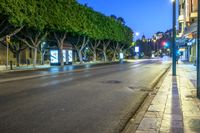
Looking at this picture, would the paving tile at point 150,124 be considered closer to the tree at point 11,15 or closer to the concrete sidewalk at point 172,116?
the concrete sidewalk at point 172,116

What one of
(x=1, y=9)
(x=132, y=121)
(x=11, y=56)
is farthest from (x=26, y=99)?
(x=11, y=56)

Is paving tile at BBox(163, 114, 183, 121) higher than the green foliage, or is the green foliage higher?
the green foliage

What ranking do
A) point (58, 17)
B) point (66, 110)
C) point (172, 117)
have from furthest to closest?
point (58, 17) → point (66, 110) → point (172, 117)

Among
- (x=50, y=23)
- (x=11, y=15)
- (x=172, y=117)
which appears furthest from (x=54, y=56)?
(x=172, y=117)

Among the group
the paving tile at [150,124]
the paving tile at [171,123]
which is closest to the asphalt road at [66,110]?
the paving tile at [150,124]

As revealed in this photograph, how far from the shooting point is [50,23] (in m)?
48.1

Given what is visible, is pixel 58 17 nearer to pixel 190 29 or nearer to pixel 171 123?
pixel 190 29

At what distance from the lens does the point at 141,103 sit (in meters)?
13.7

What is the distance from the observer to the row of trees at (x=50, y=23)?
39781mm

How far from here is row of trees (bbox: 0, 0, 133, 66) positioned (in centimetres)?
3978

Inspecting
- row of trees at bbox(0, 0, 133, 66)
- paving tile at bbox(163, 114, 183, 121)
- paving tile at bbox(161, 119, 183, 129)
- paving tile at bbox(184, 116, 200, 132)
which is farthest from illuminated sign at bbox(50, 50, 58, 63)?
paving tile at bbox(161, 119, 183, 129)

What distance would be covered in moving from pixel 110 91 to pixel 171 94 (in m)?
2.67

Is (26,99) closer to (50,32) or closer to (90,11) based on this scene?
(50,32)

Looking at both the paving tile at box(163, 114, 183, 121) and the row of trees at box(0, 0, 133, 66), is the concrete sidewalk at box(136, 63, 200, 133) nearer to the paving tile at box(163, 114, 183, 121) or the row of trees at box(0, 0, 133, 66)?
the paving tile at box(163, 114, 183, 121)
